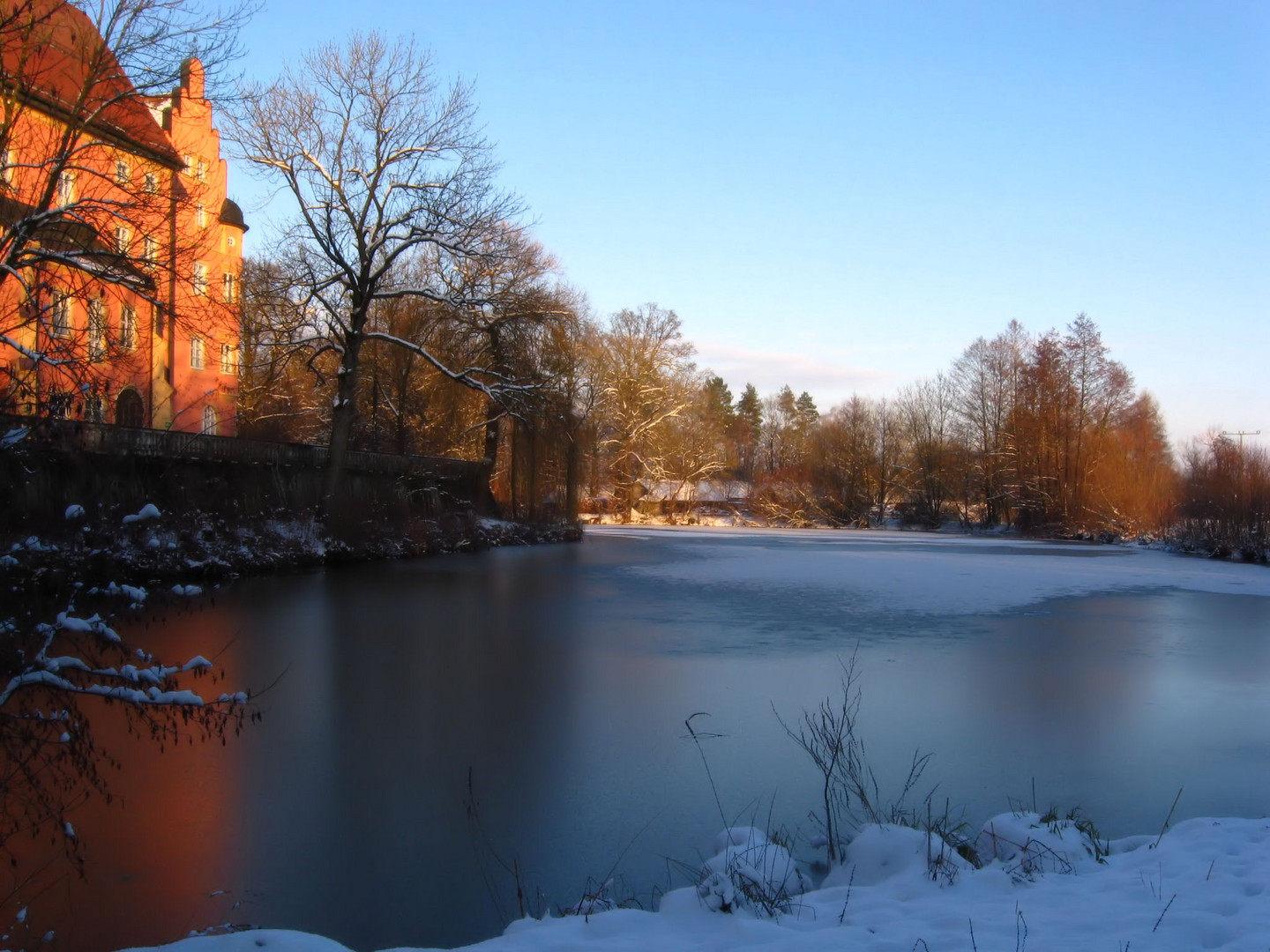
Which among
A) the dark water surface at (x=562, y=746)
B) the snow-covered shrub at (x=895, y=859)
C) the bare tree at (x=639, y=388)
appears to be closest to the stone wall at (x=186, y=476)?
the dark water surface at (x=562, y=746)

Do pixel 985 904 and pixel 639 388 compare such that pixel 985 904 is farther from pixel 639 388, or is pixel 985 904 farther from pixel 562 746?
pixel 639 388

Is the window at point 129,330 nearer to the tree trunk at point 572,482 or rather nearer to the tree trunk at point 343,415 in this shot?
the tree trunk at point 343,415

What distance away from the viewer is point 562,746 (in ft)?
20.0

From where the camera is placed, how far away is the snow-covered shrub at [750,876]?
3.47 metres

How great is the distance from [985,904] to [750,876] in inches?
33.8

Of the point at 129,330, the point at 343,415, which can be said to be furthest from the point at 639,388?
the point at 129,330

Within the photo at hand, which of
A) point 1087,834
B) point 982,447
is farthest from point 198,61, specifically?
point 982,447

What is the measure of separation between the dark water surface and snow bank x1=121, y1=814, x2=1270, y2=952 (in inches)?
20.9

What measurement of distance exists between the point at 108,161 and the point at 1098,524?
112 feet

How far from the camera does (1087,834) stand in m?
4.36

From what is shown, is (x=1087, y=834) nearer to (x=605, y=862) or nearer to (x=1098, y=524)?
(x=605, y=862)

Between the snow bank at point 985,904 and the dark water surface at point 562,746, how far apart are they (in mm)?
530

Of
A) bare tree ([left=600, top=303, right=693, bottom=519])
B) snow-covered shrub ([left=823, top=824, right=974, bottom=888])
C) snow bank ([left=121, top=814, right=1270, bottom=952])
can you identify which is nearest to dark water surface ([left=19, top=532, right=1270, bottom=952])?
snow bank ([left=121, top=814, right=1270, bottom=952])

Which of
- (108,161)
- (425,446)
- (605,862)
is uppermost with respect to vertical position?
(108,161)
